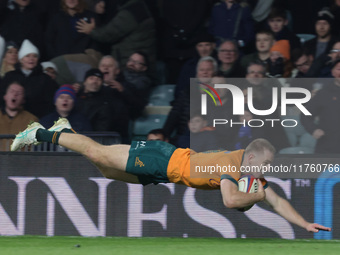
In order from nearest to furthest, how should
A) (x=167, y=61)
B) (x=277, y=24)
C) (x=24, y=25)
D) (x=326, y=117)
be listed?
(x=326, y=117) < (x=277, y=24) < (x=24, y=25) < (x=167, y=61)

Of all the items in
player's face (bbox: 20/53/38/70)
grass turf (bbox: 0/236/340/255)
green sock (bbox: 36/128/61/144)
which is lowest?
grass turf (bbox: 0/236/340/255)

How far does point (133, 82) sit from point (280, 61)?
189 centimetres

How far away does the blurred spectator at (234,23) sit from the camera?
33.3 ft

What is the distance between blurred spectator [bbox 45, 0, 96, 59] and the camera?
407 inches

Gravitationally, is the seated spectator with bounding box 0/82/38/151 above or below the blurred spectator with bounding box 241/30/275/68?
below

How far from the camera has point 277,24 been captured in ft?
32.8

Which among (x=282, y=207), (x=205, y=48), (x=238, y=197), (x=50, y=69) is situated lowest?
(x=282, y=207)

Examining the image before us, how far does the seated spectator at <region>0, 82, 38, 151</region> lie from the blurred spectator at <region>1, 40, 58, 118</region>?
168mm

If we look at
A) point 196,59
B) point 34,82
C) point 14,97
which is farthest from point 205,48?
point 14,97

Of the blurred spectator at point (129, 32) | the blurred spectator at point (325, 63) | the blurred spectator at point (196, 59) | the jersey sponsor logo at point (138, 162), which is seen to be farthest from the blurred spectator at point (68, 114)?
the blurred spectator at point (325, 63)

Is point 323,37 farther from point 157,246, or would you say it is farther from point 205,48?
point 157,246

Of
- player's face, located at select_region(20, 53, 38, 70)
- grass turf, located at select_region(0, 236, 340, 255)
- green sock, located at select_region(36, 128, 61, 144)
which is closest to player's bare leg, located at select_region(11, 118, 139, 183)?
green sock, located at select_region(36, 128, 61, 144)

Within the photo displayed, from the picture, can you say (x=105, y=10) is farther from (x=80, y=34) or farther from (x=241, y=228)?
(x=241, y=228)

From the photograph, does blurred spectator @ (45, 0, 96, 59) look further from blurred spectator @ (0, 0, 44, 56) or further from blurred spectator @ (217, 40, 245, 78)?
blurred spectator @ (217, 40, 245, 78)
